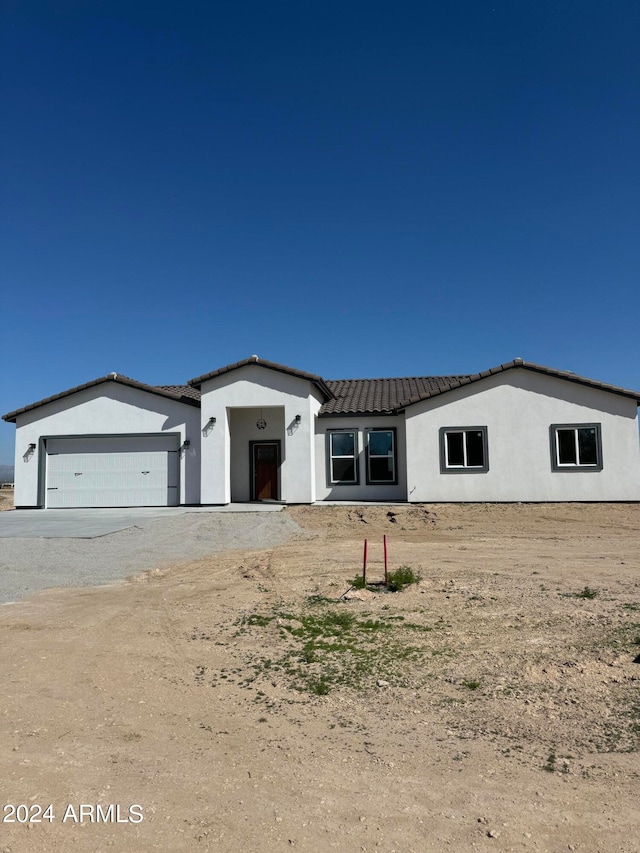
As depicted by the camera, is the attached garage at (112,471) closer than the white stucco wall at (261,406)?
No

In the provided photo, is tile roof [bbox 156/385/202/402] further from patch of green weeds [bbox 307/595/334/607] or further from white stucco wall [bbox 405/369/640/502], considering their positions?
patch of green weeds [bbox 307/595/334/607]

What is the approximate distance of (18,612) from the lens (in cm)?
752

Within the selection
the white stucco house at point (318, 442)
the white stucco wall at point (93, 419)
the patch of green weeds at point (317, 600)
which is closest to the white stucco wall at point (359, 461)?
the white stucco house at point (318, 442)

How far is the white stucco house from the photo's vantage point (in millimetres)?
18562

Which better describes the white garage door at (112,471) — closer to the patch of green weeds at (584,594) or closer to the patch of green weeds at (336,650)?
the patch of green weeds at (336,650)

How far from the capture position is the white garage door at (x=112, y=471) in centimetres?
2053

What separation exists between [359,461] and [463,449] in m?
3.65

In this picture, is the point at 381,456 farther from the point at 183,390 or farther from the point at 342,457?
the point at 183,390

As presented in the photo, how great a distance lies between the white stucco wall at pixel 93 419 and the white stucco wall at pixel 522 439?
808 centimetres

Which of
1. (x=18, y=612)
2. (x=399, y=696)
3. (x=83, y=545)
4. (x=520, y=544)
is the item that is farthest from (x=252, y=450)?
(x=399, y=696)

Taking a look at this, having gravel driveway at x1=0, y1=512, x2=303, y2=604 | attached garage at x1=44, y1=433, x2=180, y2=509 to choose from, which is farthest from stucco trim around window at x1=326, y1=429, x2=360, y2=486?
attached garage at x1=44, y1=433, x2=180, y2=509

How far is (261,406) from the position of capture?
2008 cm

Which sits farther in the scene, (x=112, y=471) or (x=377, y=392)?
(x=377, y=392)

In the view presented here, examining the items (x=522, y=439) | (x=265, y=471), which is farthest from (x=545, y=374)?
(x=265, y=471)
